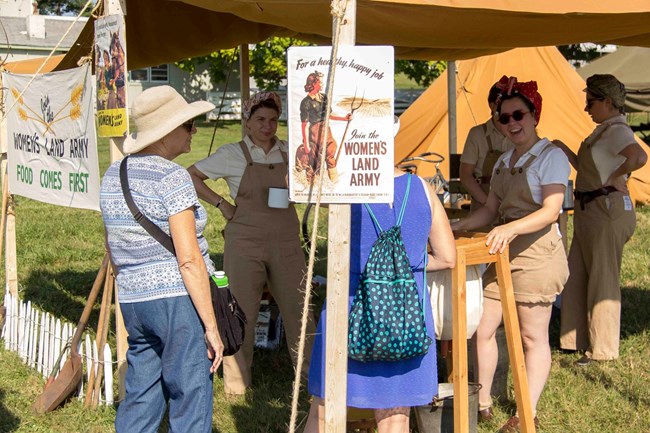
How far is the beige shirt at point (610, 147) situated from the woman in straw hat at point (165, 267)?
3.05m

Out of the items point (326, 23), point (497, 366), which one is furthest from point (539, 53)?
point (326, 23)

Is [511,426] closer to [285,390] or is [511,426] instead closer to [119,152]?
[285,390]

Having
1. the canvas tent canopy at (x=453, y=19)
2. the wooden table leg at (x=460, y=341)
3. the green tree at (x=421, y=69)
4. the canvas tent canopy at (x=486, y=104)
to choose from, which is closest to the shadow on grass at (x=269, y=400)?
the wooden table leg at (x=460, y=341)

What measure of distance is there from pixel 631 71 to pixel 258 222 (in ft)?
44.8

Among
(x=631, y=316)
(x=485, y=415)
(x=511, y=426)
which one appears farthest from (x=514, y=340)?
(x=631, y=316)

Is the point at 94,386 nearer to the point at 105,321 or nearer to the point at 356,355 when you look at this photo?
the point at 105,321

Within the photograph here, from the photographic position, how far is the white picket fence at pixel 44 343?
482cm

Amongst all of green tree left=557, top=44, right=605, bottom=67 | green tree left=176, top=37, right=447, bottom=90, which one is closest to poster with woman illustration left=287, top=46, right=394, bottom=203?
green tree left=557, top=44, right=605, bottom=67

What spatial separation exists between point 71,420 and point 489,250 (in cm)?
249

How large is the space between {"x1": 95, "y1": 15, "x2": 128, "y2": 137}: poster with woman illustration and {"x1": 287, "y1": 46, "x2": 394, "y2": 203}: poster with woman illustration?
1623 mm

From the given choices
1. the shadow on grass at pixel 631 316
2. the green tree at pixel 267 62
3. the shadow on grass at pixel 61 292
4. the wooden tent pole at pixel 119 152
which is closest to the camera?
the wooden tent pole at pixel 119 152

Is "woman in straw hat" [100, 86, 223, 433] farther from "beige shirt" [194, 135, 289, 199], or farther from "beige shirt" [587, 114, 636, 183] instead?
"beige shirt" [587, 114, 636, 183]

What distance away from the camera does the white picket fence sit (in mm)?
4820

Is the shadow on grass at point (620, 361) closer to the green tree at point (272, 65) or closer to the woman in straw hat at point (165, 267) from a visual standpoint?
the woman in straw hat at point (165, 267)
